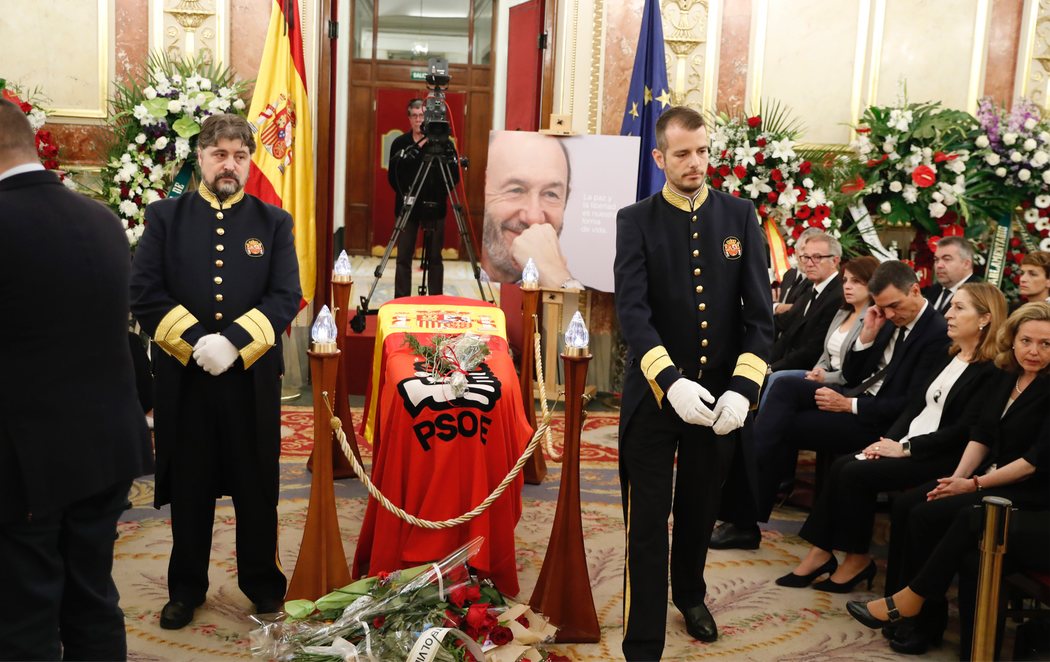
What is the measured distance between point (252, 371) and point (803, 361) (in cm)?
303

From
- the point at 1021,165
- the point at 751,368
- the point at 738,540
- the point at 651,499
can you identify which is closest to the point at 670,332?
the point at 751,368

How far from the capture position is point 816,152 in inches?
283

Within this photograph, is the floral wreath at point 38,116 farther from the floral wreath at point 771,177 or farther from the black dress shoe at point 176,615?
the floral wreath at point 771,177

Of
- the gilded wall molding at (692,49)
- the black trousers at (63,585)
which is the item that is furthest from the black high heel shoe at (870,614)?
the gilded wall molding at (692,49)

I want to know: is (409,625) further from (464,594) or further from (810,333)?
(810,333)

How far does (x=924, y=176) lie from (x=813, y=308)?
78.5 inches

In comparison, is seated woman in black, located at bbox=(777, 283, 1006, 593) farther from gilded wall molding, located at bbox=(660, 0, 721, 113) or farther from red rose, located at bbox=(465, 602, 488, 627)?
gilded wall molding, located at bbox=(660, 0, 721, 113)

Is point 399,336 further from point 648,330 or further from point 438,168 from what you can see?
point 438,168

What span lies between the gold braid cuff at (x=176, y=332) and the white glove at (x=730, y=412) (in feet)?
5.60

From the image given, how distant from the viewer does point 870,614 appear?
144 inches

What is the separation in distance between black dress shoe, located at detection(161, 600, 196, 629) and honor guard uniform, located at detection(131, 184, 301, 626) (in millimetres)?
23

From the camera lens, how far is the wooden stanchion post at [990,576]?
2969 millimetres

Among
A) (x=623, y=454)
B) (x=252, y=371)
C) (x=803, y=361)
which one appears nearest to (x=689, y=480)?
(x=623, y=454)

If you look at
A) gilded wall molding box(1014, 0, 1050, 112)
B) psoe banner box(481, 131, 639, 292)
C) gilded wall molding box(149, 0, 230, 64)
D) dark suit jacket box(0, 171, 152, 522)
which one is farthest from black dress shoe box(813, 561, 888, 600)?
Result: gilded wall molding box(149, 0, 230, 64)
